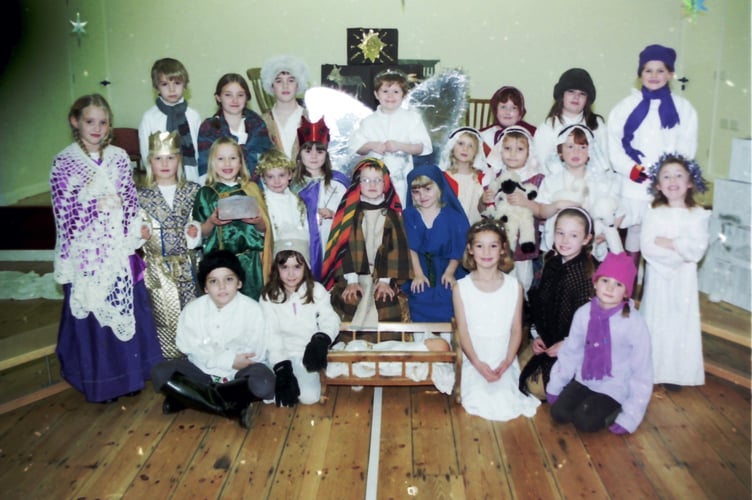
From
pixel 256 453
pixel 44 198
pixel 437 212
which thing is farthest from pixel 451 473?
pixel 44 198

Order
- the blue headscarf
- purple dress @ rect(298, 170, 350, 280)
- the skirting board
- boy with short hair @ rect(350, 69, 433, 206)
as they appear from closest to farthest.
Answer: the blue headscarf < purple dress @ rect(298, 170, 350, 280) < boy with short hair @ rect(350, 69, 433, 206) < the skirting board

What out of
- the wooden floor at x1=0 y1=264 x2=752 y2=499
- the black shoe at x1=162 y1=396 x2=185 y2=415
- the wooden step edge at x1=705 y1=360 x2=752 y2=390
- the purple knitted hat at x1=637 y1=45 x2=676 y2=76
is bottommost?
the wooden floor at x1=0 y1=264 x2=752 y2=499

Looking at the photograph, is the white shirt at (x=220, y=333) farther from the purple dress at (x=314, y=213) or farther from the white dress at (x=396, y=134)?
the white dress at (x=396, y=134)

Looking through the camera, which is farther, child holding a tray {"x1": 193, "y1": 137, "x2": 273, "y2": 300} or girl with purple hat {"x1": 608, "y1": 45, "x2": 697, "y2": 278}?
girl with purple hat {"x1": 608, "y1": 45, "x2": 697, "y2": 278}

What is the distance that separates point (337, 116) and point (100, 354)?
2440 mm

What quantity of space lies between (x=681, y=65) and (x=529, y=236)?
4449mm

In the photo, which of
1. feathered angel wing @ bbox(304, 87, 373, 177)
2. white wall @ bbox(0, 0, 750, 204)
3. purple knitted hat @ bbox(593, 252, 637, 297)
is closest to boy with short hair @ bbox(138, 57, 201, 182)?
feathered angel wing @ bbox(304, 87, 373, 177)

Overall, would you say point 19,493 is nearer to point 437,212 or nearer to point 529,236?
point 437,212

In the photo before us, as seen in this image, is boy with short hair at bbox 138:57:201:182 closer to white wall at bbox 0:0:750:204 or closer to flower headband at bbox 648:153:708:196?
flower headband at bbox 648:153:708:196

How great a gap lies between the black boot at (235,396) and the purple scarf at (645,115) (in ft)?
7.76

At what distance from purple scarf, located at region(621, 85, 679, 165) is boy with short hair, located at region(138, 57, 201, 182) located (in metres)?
2.44

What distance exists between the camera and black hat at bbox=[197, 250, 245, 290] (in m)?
3.03

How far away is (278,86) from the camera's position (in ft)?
12.7

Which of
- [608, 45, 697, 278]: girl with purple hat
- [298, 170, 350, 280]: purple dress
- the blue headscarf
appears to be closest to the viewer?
[608, 45, 697, 278]: girl with purple hat
